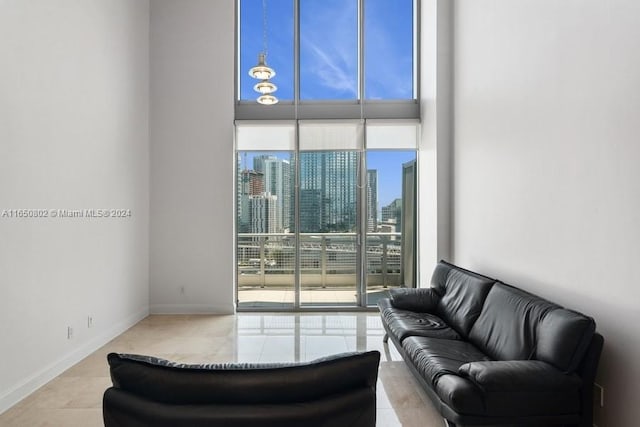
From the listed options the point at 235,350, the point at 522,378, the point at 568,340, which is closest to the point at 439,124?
the point at 568,340

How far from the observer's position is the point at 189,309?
5367mm

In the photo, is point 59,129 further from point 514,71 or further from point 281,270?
point 514,71

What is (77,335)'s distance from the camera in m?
3.68

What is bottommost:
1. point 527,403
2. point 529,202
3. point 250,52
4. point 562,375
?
point 527,403

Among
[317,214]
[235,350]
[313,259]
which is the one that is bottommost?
[235,350]

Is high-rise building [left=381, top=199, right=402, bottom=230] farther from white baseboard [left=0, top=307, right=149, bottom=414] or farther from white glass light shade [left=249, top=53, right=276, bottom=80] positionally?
white baseboard [left=0, top=307, right=149, bottom=414]

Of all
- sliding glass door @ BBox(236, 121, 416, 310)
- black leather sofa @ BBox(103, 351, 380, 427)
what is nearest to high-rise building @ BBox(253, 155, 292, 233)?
sliding glass door @ BBox(236, 121, 416, 310)

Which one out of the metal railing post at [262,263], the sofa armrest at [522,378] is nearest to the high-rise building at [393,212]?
the metal railing post at [262,263]

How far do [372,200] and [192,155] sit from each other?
8.82 feet

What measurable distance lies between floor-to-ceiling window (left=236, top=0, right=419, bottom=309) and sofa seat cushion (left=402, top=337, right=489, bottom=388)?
104 inches

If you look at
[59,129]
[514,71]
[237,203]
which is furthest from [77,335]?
[514,71]

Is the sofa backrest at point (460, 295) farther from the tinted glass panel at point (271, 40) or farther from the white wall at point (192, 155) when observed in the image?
the tinted glass panel at point (271, 40)

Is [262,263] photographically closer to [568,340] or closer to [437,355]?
[437,355]

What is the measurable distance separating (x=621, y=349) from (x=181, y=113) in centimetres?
535
